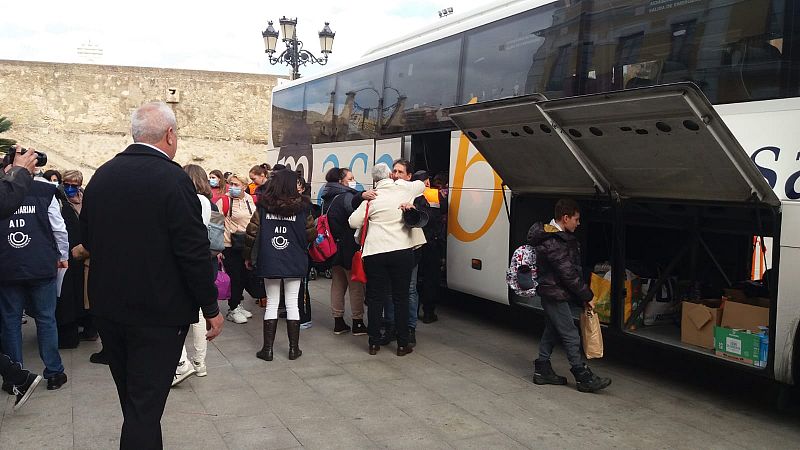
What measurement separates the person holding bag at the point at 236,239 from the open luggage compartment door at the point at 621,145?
2959 mm

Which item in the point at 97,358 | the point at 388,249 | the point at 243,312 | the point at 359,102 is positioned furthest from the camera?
the point at 359,102

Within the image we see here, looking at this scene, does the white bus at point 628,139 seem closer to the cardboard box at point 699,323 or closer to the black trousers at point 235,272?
the cardboard box at point 699,323

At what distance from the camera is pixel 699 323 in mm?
5641

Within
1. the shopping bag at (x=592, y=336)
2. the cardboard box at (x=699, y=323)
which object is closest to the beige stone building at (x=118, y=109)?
the shopping bag at (x=592, y=336)

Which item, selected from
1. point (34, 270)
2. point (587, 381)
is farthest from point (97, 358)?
point (587, 381)

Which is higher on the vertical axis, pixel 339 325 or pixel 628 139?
pixel 628 139

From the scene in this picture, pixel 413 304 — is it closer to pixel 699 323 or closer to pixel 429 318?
pixel 429 318

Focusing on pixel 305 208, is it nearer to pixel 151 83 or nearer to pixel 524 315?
pixel 524 315

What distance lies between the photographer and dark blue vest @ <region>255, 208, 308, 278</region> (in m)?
6.52

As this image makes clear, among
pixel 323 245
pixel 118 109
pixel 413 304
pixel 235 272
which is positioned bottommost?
pixel 413 304

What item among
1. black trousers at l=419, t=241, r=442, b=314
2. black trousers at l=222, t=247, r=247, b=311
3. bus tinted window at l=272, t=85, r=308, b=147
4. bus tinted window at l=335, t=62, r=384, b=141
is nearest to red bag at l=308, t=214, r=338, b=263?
black trousers at l=419, t=241, r=442, b=314

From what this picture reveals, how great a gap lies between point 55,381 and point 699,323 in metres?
5.02

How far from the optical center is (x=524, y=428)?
4.87 metres

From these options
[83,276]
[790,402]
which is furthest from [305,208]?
[790,402]
